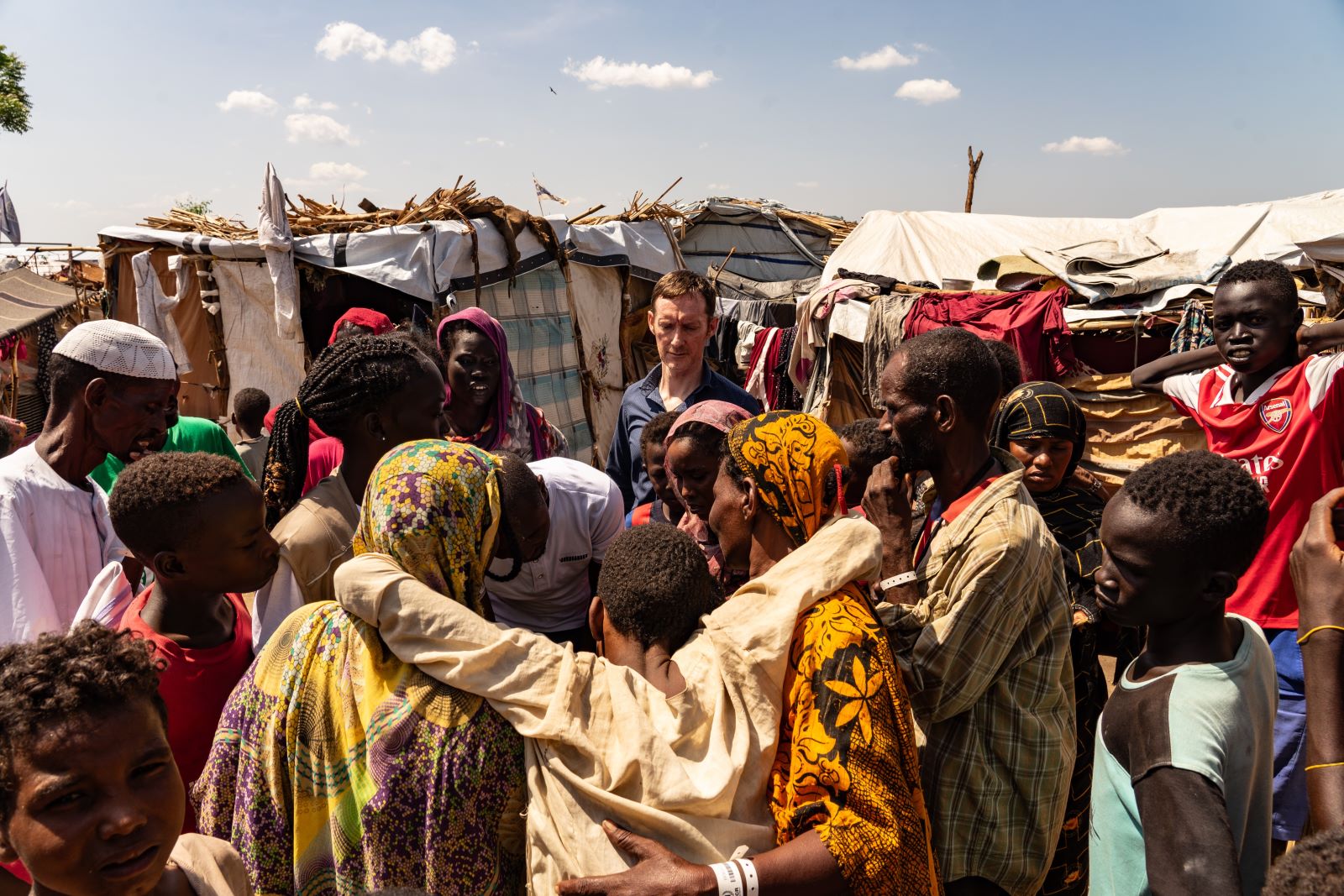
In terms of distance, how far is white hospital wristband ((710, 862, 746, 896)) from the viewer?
1.50 meters

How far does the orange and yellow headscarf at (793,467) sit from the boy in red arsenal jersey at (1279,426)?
2.25 metres

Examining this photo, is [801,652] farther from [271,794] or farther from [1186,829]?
[271,794]

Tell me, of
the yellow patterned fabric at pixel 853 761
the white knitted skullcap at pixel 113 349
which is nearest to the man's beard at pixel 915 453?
the yellow patterned fabric at pixel 853 761

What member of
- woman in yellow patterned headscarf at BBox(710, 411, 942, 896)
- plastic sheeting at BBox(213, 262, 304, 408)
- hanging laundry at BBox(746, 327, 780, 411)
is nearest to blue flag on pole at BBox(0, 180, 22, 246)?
plastic sheeting at BBox(213, 262, 304, 408)

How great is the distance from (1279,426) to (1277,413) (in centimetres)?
5

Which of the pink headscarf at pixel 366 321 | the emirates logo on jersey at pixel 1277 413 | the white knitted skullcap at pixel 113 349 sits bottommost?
the emirates logo on jersey at pixel 1277 413

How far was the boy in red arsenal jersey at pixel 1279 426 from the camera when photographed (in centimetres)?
326

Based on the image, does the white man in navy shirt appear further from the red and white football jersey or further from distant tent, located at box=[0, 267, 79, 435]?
distant tent, located at box=[0, 267, 79, 435]

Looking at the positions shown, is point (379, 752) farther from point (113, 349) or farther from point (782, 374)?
point (782, 374)

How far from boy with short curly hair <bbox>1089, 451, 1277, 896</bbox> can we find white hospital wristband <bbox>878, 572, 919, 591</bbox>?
0.50m

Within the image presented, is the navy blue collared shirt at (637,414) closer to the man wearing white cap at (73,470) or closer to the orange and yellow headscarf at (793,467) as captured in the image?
the man wearing white cap at (73,470)

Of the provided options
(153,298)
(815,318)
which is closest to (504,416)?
(153,298)

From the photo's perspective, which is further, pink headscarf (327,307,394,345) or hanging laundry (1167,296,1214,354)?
hanging laundry (1167,296,1214,354)

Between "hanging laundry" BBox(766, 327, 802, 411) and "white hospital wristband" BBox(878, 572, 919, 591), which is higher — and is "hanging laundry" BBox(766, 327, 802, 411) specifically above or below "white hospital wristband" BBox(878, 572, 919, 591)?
below
